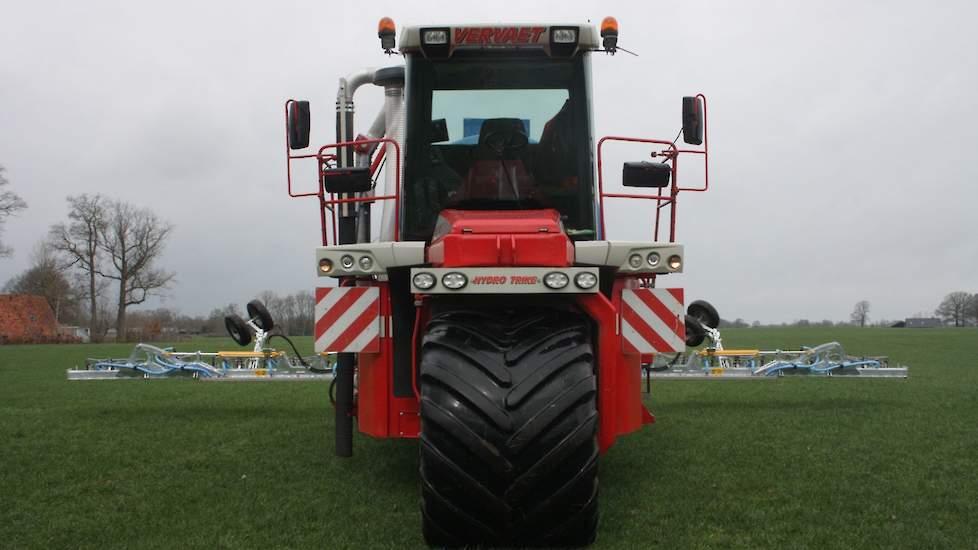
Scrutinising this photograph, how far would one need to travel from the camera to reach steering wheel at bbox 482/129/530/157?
5.61 meters

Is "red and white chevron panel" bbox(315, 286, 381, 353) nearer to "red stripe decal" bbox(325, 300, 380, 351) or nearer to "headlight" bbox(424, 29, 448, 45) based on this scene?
"red stripe decal" bbox(325, 300, 380, 351)

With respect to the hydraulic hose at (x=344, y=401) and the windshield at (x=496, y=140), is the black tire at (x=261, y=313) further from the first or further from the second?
the windshield at (x=496, y=140)

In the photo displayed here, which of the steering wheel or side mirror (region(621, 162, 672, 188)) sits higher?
the steering wheel

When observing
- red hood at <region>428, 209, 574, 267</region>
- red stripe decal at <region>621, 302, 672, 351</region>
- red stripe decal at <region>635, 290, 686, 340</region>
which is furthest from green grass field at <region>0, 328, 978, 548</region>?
red hood at <region>428, 209, 574, 267</region>

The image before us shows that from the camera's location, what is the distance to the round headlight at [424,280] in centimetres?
432

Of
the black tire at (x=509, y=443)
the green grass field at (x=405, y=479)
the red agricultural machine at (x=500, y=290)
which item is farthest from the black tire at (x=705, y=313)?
the black tire at (x=509, y=443)

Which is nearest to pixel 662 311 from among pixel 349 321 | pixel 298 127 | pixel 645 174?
pixel 645 174

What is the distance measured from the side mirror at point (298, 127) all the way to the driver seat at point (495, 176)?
1317mm

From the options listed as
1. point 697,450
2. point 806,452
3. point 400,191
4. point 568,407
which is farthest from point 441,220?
point 806,452

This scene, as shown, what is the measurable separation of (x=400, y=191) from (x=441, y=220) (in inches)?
20.4

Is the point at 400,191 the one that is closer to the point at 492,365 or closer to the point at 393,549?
the point at 492,365

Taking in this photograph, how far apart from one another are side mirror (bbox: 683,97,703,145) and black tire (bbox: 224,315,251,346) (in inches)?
263

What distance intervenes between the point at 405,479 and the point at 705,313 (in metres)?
5.75

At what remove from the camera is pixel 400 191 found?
5641mm
